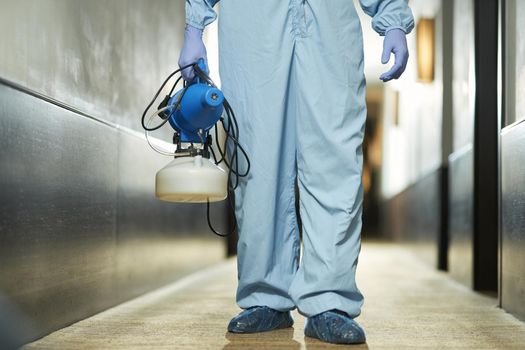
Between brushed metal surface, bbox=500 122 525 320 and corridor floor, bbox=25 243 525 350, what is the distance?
69 mm

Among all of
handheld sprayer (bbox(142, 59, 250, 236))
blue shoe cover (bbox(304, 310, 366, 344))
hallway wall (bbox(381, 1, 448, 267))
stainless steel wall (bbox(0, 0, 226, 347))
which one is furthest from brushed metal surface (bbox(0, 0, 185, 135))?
hallway wall (bbox(381, 1, 448, 267))

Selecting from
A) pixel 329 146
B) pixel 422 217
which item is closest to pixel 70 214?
pixel 329 146

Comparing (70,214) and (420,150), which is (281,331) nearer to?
(70,214)

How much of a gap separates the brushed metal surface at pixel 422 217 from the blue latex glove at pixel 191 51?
2.68 m

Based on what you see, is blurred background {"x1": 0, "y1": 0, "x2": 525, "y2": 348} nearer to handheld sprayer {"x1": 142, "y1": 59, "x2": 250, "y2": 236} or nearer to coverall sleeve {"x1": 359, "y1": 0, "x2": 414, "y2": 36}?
handheld sprayer {"x1": 142, "y1": 59, "x2": 250, "y2": 236}

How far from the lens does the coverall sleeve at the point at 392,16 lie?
1.63 m

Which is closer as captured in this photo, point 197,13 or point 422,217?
point 197,13

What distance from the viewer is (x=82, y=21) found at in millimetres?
1940

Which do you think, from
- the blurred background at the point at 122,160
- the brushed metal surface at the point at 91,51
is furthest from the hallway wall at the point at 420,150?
the brushed metal surface at the point at 91,51

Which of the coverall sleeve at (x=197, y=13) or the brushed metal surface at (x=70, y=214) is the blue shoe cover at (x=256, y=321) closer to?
the brushed metal surface at (x=70, y=214)

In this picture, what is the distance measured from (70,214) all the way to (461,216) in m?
2.03

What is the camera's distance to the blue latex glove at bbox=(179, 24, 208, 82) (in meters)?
1.60

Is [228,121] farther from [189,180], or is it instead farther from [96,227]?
[96,227]

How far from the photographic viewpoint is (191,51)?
161 cm
